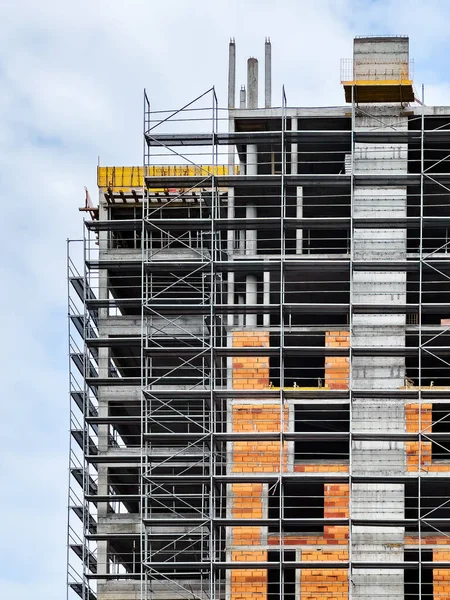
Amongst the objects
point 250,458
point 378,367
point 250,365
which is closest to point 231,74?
point 250,365

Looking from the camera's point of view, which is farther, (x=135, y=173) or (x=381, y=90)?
(x=135, y=173)

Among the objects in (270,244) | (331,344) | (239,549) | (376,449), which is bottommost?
(239,549)

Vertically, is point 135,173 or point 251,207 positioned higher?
point 135,173

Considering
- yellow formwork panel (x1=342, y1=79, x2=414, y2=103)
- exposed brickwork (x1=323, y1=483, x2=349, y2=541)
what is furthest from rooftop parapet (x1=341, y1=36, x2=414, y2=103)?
exposed brickwork (x1=323, y1=483, x2=349, y2=541)

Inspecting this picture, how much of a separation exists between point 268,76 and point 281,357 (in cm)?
1134

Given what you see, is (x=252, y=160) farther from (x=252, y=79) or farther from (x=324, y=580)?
(x=324, y=580)

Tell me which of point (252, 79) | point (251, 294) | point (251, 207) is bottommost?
point (251, 294)

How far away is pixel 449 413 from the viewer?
50.2m

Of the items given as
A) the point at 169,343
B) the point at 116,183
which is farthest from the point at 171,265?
the point at 116,183

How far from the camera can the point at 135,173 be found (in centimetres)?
5641

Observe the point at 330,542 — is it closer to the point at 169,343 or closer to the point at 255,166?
the point at 169,343

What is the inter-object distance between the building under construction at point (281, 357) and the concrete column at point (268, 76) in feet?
0.34

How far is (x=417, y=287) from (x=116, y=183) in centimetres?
1092

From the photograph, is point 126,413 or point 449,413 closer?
point 449,413
